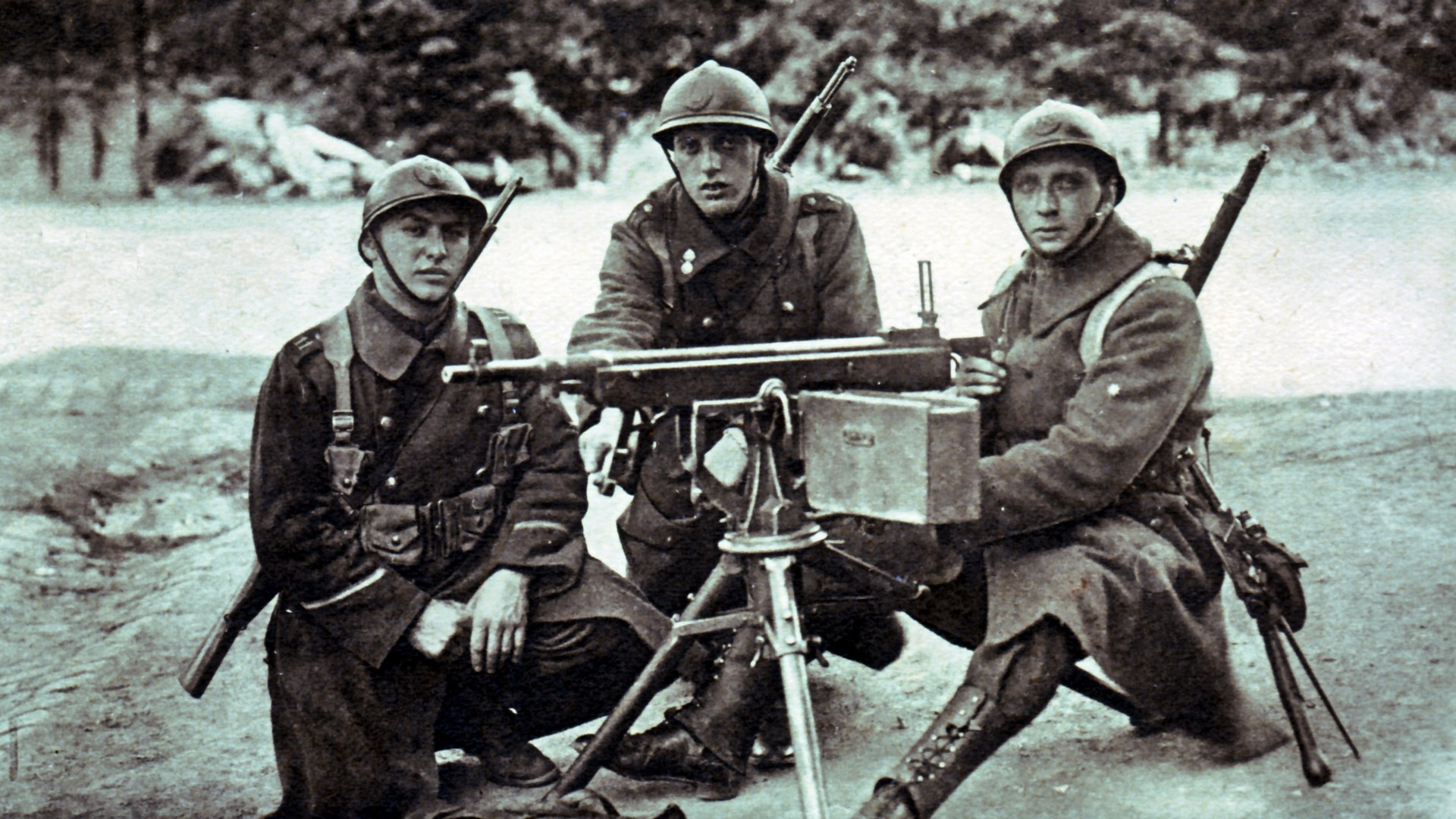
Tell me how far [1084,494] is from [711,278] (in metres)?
1.50

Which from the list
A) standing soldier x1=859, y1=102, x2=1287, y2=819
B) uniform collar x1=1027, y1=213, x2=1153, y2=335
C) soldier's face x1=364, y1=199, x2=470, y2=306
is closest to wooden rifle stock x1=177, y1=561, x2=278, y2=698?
soldier's face x1=364, y1=199, x2=470, y2=306

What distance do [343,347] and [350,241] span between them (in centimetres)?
217

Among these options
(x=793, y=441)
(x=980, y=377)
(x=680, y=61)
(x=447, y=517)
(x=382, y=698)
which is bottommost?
(x=382, y=698)

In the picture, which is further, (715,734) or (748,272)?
(748,272)

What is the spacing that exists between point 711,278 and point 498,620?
140cm

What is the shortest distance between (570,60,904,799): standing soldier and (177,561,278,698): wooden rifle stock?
3.38 feet

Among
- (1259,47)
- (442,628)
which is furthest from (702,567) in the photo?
(1259,47)

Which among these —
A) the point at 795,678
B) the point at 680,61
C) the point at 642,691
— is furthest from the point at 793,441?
the point at 680,61

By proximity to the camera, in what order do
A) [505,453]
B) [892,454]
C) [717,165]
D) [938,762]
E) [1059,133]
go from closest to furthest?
[892,454] < [938,762] < [1059,133] < [505,453] < [717,165]

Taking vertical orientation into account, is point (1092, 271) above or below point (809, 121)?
below

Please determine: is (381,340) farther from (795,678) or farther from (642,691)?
(795,678)

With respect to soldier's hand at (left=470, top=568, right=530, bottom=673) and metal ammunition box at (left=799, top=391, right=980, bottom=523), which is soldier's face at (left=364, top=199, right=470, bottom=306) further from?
metal ammunition box at (left=799, top=391, right=980, bottom=523)

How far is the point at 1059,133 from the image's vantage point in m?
3.72

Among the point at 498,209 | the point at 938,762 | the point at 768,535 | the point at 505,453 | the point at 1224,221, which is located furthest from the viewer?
the point at 498,209
